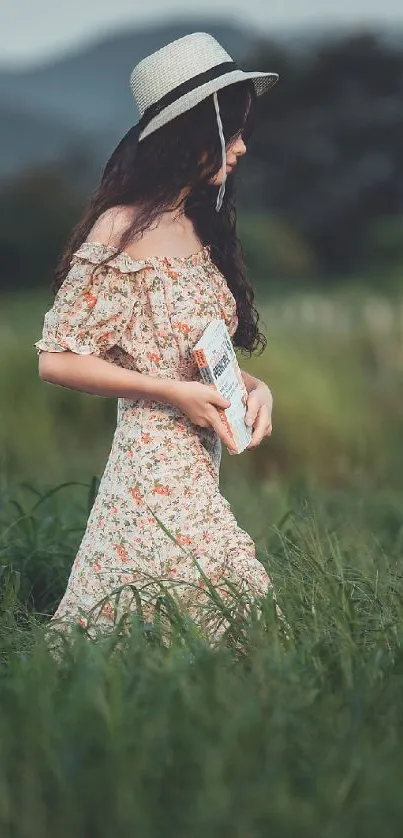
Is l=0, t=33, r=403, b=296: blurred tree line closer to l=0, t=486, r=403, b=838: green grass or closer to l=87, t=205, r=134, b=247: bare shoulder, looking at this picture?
l=87, t=205, r=134, b=247: bare shoulder

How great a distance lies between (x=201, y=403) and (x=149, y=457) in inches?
8.1

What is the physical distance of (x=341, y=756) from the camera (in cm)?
215

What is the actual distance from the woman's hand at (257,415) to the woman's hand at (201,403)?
0.13m

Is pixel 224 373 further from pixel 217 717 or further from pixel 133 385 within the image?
pixel 217 717

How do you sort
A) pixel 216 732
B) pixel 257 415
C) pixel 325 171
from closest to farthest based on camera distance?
pixel 216 732 → pixel 257 415 → pixel 325 171

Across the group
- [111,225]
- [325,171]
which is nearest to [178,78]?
[111,225]

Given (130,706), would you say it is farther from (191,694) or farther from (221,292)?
(221,292)

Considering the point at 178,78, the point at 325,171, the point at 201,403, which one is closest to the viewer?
the point at 201,403

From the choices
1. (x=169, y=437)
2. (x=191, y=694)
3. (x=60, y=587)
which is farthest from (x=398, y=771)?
(x=60, y=587)

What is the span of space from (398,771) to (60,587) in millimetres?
1932

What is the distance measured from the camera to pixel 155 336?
10.2 feet

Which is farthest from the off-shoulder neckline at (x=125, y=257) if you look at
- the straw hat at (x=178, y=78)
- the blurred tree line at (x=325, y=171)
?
the blurred tree line at (x=325, y=171)

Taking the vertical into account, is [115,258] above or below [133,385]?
above

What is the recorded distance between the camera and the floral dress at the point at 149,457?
3062 mm
